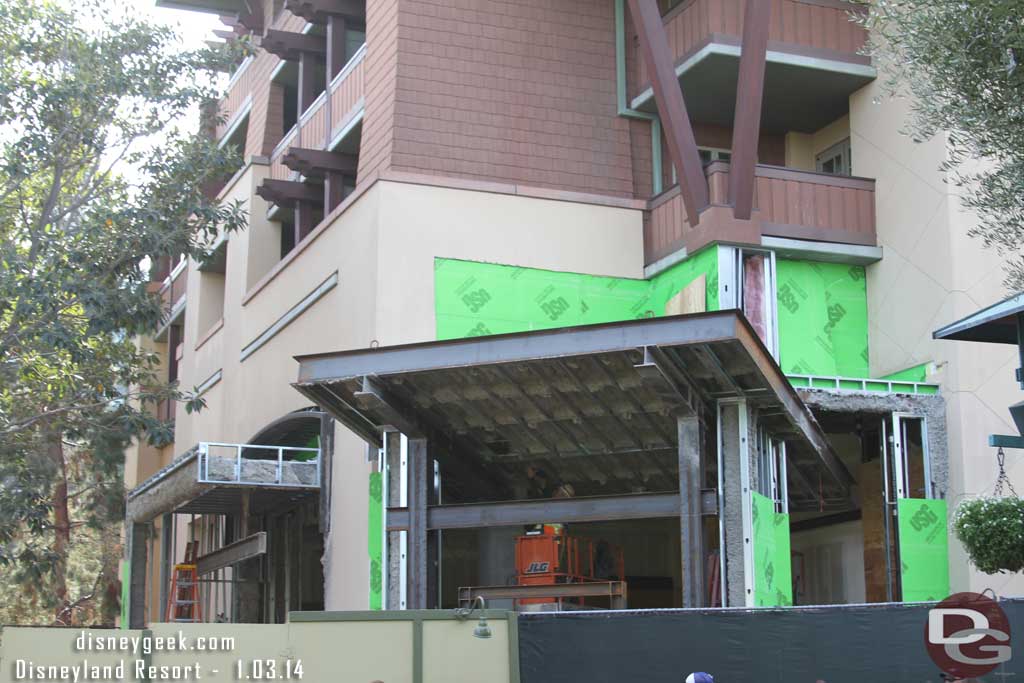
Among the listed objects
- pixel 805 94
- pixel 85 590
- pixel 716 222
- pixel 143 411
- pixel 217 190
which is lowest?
pixel 85 590

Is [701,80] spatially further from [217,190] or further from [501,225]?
[217,190]

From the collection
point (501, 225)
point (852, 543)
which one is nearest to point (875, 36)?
point (501, 225)

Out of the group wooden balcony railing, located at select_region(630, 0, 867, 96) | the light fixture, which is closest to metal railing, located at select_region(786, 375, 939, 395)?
wooden balcony railing, located at select_region(630, 0, 867, 96)

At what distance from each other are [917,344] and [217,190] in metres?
24.6

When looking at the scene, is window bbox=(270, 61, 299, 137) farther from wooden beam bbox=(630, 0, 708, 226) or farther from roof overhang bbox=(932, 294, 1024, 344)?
roof overhang bbox=(932, 294, 1024, 344)

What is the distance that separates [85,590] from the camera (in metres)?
55.0

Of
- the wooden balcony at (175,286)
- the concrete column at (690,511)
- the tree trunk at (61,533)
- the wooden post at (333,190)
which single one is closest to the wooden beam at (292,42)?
the wooden post at (333,190)

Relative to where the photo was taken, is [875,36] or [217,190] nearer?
[875,36]

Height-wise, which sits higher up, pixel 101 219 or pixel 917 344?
pixel 101 219

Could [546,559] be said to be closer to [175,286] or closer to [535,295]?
[535,295]

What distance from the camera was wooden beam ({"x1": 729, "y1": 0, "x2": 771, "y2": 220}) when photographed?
21.9 m

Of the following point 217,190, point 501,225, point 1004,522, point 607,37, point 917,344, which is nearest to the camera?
point 1004,522

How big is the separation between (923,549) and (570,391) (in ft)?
22.4

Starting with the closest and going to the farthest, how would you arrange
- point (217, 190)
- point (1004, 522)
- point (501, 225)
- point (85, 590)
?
point (1004, 522)
point (501, 225)
point (217, 190)
point (85, 590)
